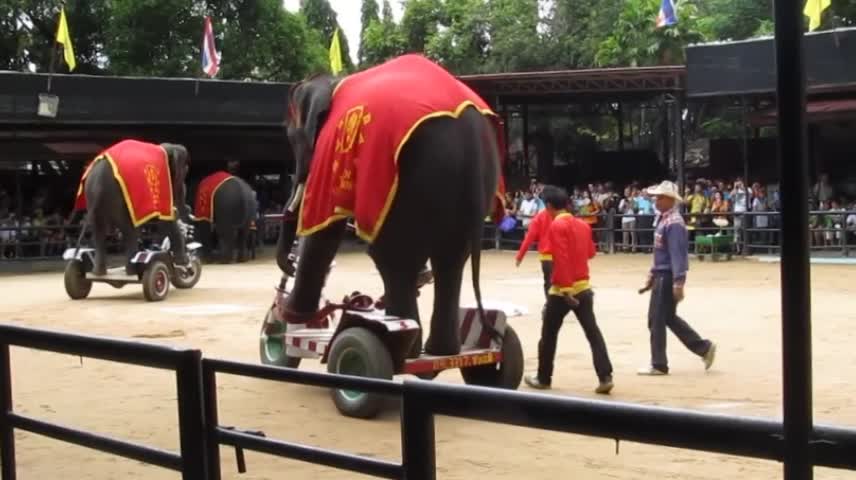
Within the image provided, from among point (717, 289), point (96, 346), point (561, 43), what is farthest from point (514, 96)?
point (96, 346)

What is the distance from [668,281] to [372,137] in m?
2.79

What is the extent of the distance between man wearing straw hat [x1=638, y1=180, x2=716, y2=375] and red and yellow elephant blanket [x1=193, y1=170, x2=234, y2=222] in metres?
15.6

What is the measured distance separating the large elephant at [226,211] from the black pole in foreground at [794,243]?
21.6 m

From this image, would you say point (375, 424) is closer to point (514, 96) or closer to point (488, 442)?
point (488, 442)

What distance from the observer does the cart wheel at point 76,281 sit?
16.0 meters

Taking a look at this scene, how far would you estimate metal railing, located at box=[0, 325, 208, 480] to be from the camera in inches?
144

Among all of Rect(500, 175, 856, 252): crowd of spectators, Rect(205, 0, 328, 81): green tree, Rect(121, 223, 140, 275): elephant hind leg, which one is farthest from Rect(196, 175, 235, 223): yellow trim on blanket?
Rect(205, 0, 328, 81): green tree

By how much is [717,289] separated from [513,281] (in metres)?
3.28

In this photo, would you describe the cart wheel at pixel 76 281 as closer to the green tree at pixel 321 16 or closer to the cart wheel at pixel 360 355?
the cart wheel at pixel 360 355

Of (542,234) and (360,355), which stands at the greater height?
(542,234)

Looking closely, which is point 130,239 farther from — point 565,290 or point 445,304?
point 445,304

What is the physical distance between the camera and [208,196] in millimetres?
23562

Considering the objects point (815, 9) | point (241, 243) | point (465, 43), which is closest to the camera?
point (815, 9)

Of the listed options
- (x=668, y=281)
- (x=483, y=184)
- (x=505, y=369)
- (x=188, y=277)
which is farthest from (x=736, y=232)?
(x=483, y=184)
